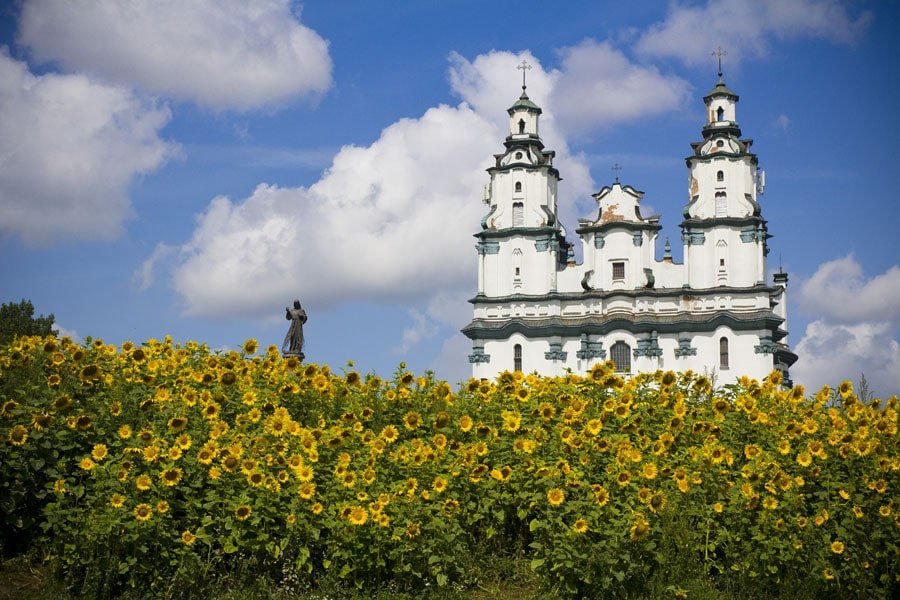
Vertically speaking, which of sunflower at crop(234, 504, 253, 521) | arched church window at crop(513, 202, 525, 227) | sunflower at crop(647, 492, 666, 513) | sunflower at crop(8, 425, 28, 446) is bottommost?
sunflower at crop(234, 504, 253, 521)

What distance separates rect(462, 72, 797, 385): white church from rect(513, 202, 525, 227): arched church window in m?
0.05

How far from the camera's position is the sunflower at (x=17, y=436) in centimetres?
722

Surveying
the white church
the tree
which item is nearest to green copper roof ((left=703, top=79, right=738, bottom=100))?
the white church

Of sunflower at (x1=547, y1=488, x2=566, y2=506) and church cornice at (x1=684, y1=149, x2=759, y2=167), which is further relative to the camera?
church cornice at (x1=684, y1=149, x2=759, y2=167)

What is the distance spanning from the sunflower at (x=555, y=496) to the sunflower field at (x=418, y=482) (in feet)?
0.07

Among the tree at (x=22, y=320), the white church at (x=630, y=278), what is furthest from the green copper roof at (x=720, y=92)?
the tree at (x=22, y=320)

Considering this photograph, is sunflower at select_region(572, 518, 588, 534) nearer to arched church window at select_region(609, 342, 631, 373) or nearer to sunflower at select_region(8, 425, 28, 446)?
sunflower at select_region(8, 425, 28, 446)

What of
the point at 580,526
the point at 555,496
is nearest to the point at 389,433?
the point at 555,496

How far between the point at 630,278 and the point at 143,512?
4402cm

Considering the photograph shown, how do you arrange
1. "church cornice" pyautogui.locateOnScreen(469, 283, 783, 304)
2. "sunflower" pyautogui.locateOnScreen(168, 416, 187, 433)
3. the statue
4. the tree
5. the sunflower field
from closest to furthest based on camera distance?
the sunflower field
"sunflower" pyautogui.locateOnScreen(168, 416, 187, 433)
the statue
the tree
"church cornice" pyautogui.locateOnScreen(469, 283, 783, 304)

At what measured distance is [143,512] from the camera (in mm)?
6785

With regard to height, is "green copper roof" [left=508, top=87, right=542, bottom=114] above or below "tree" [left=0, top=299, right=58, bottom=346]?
above

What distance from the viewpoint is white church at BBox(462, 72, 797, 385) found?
4750cm

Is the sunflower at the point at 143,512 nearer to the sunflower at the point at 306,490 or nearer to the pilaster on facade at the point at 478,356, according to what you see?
the sunflower at the point at 306,490
